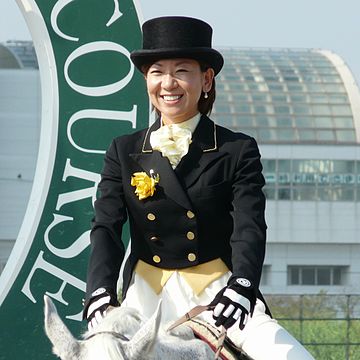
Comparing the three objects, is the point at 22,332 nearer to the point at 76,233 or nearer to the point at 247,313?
the point at 76,233

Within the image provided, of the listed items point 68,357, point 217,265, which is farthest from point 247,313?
point 68,357

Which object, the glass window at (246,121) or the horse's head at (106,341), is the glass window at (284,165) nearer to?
the glass window at (246,121)

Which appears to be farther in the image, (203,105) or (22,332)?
(22,332)

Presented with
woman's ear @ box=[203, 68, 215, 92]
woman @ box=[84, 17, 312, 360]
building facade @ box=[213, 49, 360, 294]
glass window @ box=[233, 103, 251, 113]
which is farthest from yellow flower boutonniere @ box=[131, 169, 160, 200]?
glass window @ box=[233, 103, 251, 113]

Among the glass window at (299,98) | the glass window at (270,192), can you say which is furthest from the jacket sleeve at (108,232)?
the glass window at (299,98)

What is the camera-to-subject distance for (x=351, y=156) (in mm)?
57469

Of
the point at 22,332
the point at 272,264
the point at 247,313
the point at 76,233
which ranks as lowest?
the point at 272,264

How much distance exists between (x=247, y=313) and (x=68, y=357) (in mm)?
858

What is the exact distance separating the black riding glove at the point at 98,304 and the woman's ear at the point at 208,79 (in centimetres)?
88

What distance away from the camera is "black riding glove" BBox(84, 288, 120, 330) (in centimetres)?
483

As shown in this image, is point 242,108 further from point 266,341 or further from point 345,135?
point 266,341

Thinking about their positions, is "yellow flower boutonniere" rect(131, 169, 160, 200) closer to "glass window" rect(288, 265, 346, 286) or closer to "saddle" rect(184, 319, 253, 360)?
"saddle" rect(184, 319, 253, 360)

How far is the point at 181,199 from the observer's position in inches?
204

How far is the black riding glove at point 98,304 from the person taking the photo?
483 centimetres
